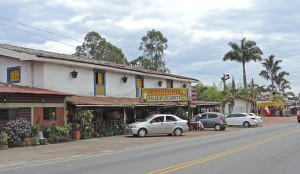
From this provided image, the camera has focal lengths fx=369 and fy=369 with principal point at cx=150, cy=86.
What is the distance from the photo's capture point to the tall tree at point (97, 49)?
185 feet

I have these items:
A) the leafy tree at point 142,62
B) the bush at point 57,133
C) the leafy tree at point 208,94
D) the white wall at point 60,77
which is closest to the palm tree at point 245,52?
the leafy tree at point 208,94

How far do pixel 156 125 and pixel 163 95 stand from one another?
5301 mm

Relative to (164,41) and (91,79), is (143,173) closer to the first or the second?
(91,79)

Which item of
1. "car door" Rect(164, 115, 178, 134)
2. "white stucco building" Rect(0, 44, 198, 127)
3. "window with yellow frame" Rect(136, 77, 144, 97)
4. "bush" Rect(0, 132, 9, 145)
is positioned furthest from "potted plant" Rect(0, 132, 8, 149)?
"window with yellow frame" Rect(136, 77, 144, 97)

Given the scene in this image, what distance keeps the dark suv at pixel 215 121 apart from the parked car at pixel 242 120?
6.13m

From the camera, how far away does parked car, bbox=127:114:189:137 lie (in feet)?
81.2

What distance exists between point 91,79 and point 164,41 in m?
33.9

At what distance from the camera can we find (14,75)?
25484 millimetres

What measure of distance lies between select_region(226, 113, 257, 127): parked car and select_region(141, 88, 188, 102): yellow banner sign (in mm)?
9985

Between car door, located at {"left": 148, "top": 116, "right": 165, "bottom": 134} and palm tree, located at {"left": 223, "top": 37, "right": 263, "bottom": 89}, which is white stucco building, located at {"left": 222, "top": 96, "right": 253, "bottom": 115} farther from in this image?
car door, located at {"left": 148, "top": 116, "right": 165, "bottom": 134}

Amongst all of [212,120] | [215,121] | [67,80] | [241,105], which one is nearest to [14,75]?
[67,80]

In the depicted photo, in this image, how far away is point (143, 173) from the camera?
31.2ft

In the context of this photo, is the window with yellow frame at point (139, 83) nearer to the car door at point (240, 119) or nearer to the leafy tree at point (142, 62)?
the car door at point (240, 119)

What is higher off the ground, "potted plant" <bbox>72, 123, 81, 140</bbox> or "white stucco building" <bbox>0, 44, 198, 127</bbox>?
"white stucco building" <bbox>0, 44, 198, 127</bbox>
